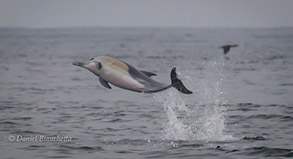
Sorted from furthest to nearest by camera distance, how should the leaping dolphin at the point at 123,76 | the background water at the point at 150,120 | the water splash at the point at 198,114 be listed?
the water splash at the point at 198,114, the background water at the point at 150,120, the leaping dolphin at the point at 123,76

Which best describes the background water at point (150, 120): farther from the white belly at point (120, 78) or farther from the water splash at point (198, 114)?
the white belly at point (120, 78)

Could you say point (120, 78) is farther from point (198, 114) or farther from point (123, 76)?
point (198, 114)

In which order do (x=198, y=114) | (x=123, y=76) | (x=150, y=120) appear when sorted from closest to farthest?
1. (x=123, y=76)
2. (x=150, y=120)
3. (x=198, y=114)

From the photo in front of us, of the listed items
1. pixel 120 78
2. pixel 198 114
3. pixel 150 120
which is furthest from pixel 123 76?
pixel 198 114

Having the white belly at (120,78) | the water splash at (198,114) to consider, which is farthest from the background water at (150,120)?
the white belly at (120,78)

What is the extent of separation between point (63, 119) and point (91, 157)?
18.7 feet

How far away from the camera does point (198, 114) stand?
2339 centimetres

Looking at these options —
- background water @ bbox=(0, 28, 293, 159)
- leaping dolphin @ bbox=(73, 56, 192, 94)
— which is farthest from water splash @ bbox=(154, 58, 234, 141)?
leaping dolphin @ bbox=(73, 56, 192, 94)

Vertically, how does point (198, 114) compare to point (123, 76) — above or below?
above

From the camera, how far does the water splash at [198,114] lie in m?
19.3

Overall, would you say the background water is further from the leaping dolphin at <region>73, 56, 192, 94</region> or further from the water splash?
the leaping dolphin at <region>73, 56, 192, 94</region>

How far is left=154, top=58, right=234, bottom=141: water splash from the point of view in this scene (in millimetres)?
19312

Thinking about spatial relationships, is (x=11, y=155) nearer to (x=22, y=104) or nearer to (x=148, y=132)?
(x=148, y=132)

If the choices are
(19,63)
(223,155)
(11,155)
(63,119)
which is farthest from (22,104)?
(19,63)
